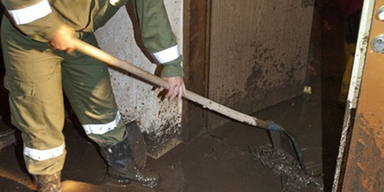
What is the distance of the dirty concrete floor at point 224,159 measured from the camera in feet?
9.60

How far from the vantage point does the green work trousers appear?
93.0 inches

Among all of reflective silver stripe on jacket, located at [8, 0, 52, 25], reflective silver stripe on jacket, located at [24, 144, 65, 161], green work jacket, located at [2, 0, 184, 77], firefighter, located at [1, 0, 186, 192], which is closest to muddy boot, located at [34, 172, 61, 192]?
firefighter, located at [1, 0, 186, 192]

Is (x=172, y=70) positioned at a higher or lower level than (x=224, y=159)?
higher

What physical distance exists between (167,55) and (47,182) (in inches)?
Answer: 36.6

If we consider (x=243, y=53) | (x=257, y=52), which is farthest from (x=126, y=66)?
(x=257, y=52)

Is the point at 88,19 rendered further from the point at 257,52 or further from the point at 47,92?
the point at 257,52

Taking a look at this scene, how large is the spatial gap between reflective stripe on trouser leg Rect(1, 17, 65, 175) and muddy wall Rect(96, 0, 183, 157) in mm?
553

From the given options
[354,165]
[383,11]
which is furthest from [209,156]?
[383,11]

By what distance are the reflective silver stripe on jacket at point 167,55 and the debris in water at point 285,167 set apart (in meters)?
1.02

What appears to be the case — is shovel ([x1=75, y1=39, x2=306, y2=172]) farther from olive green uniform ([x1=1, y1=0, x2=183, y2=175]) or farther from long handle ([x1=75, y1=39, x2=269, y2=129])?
olive green uniform ([x1=1, y1=0, x2=183, y2=175])

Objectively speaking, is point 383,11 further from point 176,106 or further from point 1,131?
point 1,131

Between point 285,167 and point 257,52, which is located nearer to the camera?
point 285,167

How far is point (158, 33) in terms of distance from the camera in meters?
2.48

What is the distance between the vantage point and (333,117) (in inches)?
148
